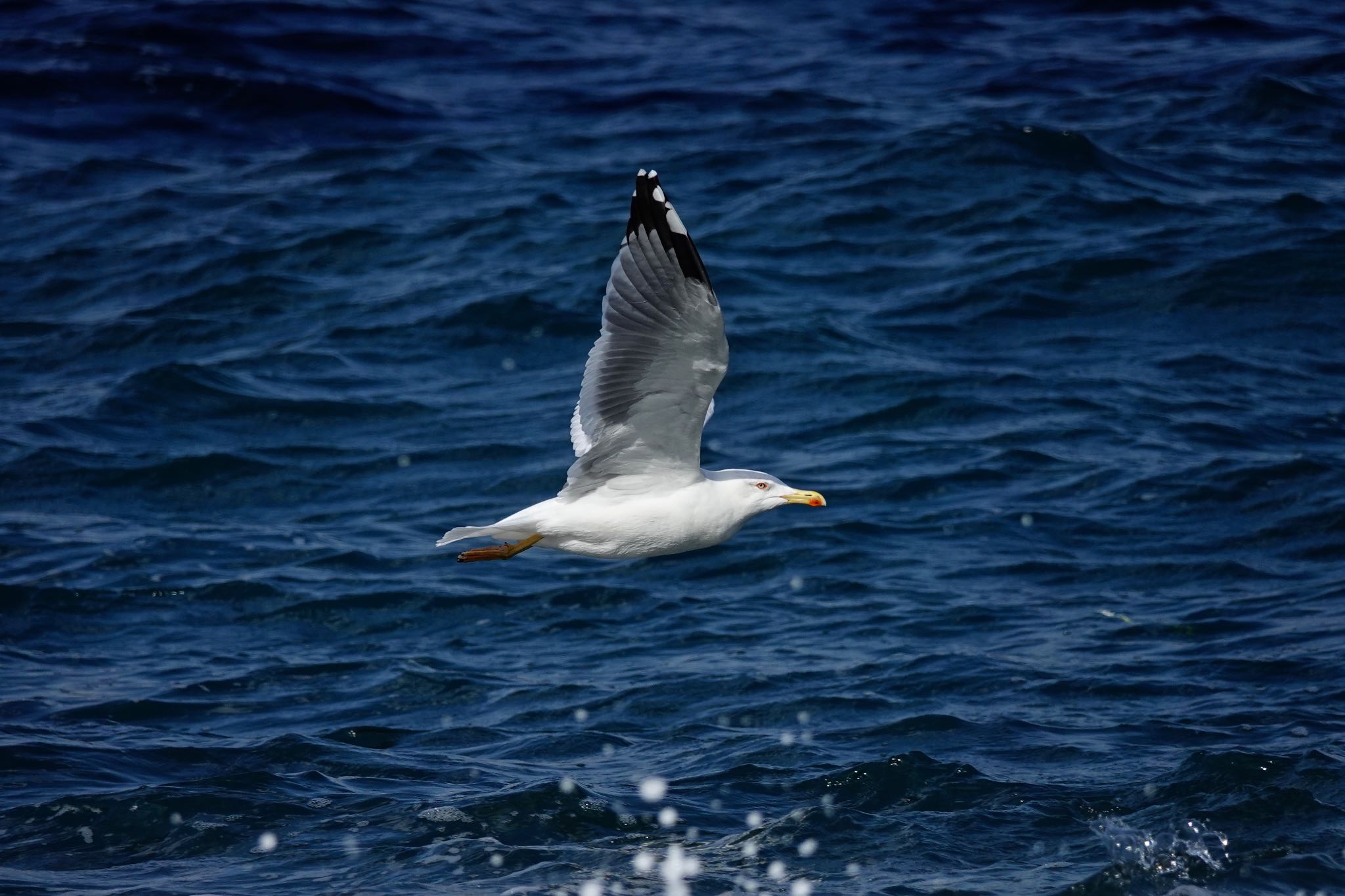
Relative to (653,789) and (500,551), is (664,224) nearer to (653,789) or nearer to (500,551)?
(500,551)

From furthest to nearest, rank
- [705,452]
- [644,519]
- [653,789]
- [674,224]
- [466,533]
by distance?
1. [705,452]
2. [653,789]
3. [644,519]
4. [466,533]
5. [674,224]

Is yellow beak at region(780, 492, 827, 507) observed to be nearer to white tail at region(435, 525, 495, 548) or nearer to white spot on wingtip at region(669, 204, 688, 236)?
white tail at region(435, 525, 495, 548)

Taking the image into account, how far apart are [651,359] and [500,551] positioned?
4.26 feet

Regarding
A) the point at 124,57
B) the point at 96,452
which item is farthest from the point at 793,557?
the point at 124,57

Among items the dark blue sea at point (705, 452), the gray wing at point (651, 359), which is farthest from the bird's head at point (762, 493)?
the dark blue sea at point (705, 452)

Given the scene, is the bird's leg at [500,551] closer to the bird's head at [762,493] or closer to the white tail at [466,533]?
the white tail at [466,533]

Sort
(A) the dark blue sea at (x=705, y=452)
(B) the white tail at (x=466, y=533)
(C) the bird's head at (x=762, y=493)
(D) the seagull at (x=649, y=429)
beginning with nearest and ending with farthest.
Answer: (D) the seagull at (x=649, y=429) → (B) the white tail at (x=466, y=533) → (C) the bird's head at (x=762, y=493) → (A) the dark blue sea at (x=705, y=452)

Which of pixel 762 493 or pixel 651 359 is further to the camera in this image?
pixel 762 493

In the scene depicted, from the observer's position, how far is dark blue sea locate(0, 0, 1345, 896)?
8203mm

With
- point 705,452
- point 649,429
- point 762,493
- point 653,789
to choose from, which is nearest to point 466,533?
point 649,429

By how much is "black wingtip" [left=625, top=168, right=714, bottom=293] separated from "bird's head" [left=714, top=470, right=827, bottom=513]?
1.21 m

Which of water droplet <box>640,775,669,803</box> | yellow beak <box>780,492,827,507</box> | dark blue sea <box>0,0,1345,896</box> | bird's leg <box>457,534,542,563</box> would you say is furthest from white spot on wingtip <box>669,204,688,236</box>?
water droplet <box>640,775,669,803</box>

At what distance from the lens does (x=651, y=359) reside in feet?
22.4

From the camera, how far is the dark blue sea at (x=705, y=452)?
820cm
